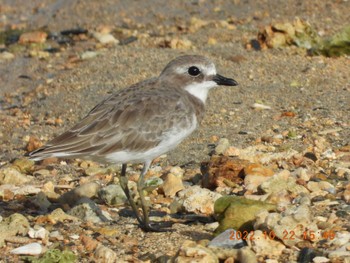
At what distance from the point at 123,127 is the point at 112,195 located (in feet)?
2.67

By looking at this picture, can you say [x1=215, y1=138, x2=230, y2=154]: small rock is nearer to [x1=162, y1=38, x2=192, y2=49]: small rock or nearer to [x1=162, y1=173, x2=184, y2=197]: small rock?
[x1=162, y1=173, x2=184, y2=197]: small rock

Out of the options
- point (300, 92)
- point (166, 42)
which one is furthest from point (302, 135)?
point (166, 42)

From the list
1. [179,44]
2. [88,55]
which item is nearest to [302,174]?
[179,44]

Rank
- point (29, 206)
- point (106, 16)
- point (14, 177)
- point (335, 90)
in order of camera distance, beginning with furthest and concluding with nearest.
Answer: point (106, 16)
point (335, 90)
point (14, 177)
point (29, 206)

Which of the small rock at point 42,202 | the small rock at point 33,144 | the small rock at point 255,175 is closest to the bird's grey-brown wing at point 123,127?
the small rock at point 42,202

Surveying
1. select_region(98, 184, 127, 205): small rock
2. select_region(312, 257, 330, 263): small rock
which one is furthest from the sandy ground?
select_region(312, 257, 330, 263): small rock

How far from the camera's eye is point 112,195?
6.50m

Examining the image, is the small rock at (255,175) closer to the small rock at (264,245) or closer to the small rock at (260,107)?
the small rock at (264,245)

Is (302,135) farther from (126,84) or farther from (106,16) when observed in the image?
(106,16)

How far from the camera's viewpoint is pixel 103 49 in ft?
36.3

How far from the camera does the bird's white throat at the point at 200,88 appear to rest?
21.2 ft

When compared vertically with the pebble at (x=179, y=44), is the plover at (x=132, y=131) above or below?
above

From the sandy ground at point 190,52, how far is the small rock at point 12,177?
2.43 feet

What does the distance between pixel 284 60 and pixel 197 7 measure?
12.0ft
